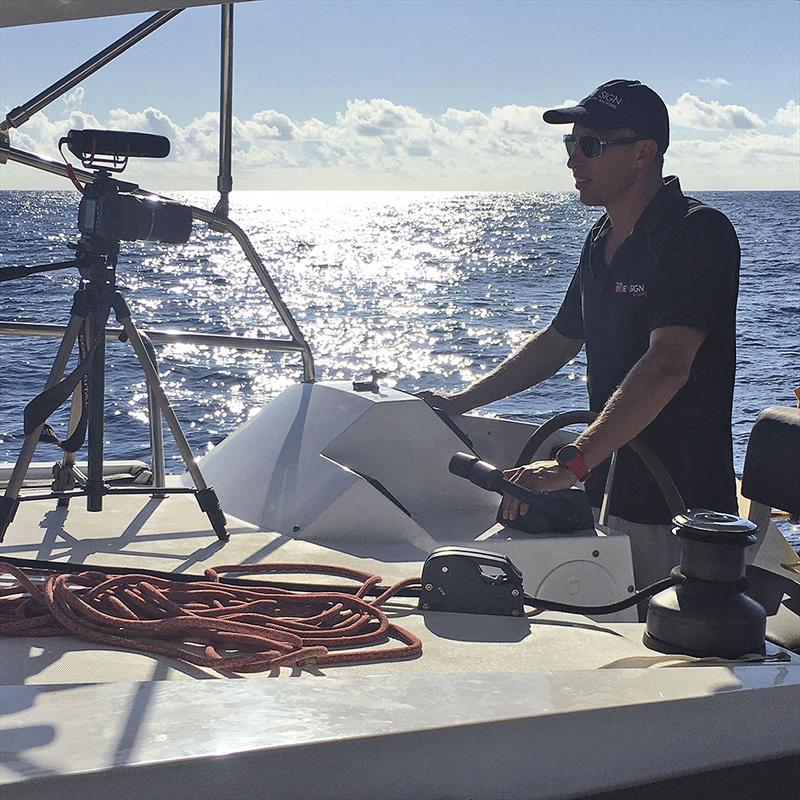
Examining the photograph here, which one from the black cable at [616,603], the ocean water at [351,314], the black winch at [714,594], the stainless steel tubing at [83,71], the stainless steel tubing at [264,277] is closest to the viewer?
the black winch at [714,594]

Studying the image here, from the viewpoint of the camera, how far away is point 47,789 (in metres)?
1.03

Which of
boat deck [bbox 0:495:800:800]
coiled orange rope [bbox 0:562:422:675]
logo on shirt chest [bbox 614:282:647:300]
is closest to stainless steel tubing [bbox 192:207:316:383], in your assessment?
logo on shirt chest [bbox 614:282:647:300]

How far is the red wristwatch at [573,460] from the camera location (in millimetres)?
2289

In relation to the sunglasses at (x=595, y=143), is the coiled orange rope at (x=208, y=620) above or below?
below

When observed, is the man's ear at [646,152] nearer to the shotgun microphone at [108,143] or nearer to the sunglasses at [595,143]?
the sunglasses at [595,143]

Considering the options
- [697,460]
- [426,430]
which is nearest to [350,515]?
[426,430]

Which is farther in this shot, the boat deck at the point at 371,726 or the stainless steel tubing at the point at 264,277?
the stainless steel tubing at the point at 264,277

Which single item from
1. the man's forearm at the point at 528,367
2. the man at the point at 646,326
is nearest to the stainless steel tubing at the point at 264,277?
the man's forearm at the point at 528,367

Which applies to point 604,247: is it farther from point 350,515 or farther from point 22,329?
point 22,329

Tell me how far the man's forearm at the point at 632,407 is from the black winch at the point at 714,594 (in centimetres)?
74

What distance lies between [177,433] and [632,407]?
98 centimetres

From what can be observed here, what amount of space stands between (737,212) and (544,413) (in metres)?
60.3

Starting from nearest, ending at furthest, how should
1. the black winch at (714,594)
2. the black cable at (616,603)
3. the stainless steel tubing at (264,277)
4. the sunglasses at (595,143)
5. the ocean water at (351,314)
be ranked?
the black winch at (714,594)
the black cable at (616,603)
the sunglasses at (595,143)
the stainless steel tubing at (264,277)
the ocean water at (351,314)

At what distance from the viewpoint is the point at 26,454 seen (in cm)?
216
